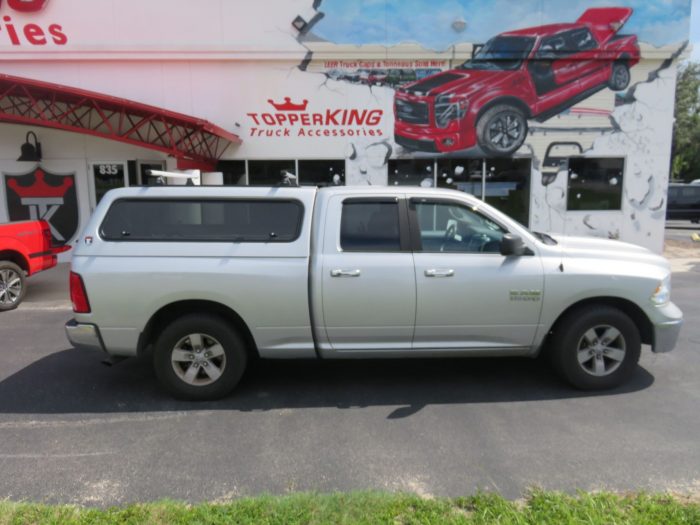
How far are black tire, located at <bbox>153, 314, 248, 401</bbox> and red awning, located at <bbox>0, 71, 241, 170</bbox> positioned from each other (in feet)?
22.7

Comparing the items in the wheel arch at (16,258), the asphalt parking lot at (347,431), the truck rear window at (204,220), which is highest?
the truck rear window at (204,220)

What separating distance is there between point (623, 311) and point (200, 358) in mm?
3813

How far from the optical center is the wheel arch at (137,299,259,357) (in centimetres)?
418

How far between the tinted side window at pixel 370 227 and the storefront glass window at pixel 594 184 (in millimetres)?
10072

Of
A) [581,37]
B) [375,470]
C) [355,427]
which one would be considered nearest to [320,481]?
[375,470]

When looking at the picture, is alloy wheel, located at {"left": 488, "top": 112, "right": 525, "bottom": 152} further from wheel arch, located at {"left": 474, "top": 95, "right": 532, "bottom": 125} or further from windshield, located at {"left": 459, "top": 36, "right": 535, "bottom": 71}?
windshield, located at {"left": 459, "top": 36, "right": 535, "bottom": 71}

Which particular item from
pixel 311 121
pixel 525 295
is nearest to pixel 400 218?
pixel 525 295

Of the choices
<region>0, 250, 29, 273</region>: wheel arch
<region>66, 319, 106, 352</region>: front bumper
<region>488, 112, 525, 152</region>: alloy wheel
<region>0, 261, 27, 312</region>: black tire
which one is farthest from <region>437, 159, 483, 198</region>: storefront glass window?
<region>66, 319, 106, 352</region>: front bumper

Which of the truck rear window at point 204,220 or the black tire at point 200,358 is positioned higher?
the truck rear window at point 204,220

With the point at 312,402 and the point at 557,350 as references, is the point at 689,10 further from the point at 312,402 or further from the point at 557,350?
the point at 312,402

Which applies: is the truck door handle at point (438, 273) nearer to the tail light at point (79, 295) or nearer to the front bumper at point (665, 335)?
the front bumper at point (665, 335)

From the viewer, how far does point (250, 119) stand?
39.0 ft

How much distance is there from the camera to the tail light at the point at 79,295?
4.02 m

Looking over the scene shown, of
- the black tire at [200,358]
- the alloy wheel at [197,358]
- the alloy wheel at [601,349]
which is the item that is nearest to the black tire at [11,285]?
the black tire at [200,358]
